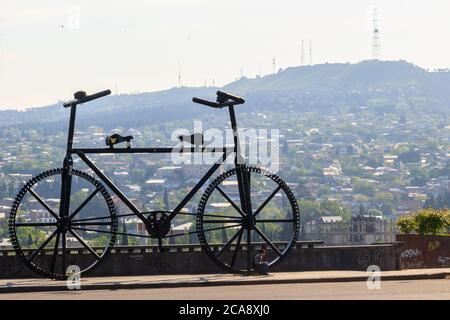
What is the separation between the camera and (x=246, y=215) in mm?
36500

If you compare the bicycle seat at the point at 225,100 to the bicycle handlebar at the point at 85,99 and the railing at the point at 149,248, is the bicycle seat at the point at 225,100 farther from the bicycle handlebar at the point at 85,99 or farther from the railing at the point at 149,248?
the railing at the point at 149,248

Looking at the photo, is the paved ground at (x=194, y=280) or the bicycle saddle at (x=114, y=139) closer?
the paved ground at (x=194, y=280)

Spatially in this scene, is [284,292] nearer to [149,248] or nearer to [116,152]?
[116,152]

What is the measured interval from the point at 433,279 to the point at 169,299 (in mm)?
8530

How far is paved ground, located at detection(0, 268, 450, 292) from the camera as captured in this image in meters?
33.7

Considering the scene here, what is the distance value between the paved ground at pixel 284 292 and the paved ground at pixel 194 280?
0.50 metres

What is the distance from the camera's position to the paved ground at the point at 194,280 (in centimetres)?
3372

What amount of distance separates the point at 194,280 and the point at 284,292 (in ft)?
12.2

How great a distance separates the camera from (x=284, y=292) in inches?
1240

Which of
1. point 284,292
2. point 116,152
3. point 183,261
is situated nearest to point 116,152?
point 116,152

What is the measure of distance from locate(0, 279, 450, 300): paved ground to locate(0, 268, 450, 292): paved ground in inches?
19.8

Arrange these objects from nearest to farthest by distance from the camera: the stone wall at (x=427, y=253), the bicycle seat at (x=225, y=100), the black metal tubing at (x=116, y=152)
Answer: the black metal tubing at (x=116, y=152)
the bicycle seat at (x=225, y=100)
the stone wall at (x=427, y=253)

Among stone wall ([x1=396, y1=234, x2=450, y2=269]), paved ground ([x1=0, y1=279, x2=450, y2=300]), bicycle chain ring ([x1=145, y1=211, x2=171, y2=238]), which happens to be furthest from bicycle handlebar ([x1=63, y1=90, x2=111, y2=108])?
stone wall ([x1=396, y1=234, x2=450, y2=269])

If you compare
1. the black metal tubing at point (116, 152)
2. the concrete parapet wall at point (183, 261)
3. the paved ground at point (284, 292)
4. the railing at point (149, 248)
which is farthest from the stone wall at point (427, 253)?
the paved ground at point (284, 292)
